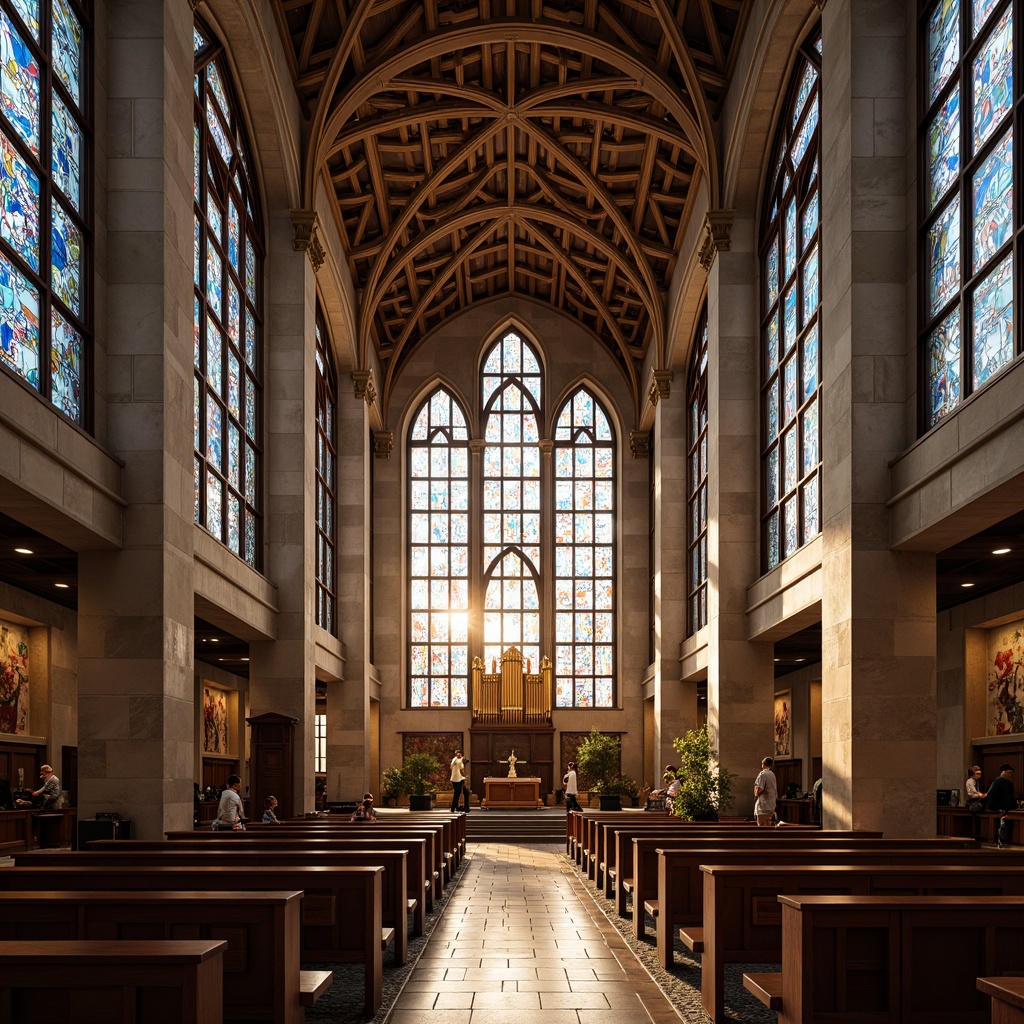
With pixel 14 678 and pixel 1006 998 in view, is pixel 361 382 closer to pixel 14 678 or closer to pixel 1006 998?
pixel 14 678

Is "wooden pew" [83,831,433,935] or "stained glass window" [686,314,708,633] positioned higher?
"stained glass window" [686,314,708,633]

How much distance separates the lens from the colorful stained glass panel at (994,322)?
472 inches

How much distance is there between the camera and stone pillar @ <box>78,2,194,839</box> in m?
14.0

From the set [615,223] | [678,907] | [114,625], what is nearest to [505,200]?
[615,223]

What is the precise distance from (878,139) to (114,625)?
34.2ft

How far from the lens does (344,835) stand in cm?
1332

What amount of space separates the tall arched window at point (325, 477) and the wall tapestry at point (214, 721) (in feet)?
13.5

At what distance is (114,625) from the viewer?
555 inches

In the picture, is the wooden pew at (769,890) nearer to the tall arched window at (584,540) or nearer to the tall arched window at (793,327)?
the tall arched window at (793,327)

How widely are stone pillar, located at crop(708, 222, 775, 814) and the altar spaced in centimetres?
1122

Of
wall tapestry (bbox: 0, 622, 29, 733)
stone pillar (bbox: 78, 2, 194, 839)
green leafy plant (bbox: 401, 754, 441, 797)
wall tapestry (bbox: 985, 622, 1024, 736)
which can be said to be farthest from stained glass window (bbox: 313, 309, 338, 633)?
wall tapestry (bbox: 985, 622, 1024, 736)

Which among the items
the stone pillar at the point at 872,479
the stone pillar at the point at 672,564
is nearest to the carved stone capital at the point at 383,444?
the stone pillar at the point at 672,564

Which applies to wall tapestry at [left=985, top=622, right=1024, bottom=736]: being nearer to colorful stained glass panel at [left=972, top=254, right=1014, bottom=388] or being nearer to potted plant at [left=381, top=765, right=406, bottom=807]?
colorful stained glass panel at [left=972, top=254, right=1014, bottom=388]

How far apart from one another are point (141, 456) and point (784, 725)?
81.8 ft
